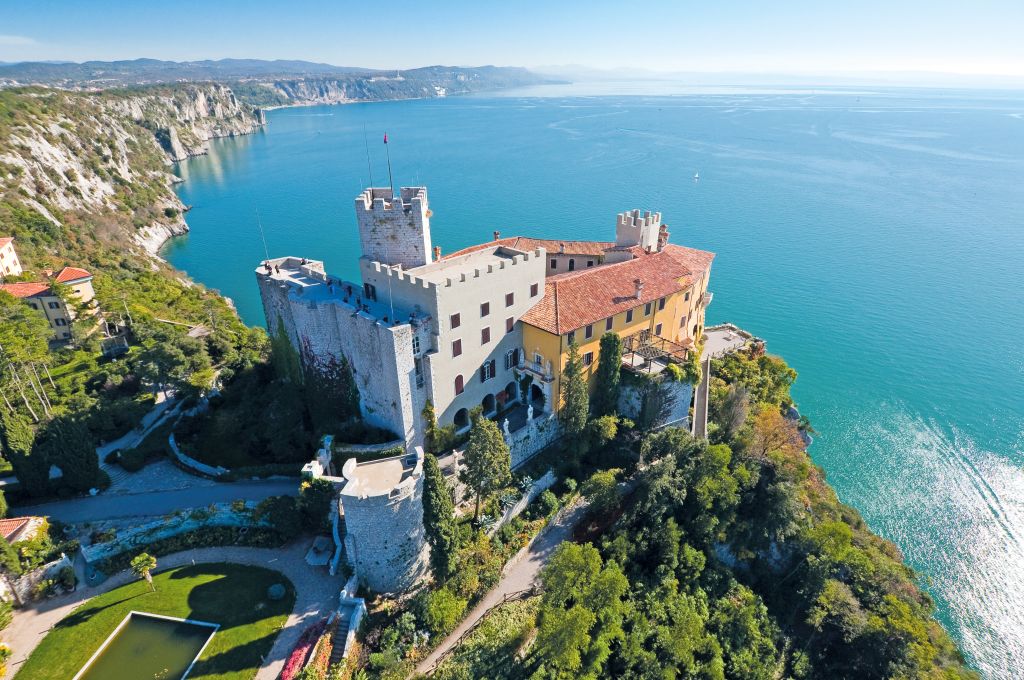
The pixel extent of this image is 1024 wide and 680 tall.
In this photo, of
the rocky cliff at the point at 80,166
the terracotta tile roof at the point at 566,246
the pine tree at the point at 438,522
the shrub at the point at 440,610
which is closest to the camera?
the shrub at the point at 440,610

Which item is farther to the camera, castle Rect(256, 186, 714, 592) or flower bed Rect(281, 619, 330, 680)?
castle Rect(256, 186, 714, 592)

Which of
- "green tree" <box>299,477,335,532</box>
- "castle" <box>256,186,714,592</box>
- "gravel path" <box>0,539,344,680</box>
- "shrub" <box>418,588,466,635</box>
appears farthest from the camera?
"green tree" <box>299,477,335,532</box>

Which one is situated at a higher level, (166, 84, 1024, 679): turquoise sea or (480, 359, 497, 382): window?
(480, 359, 497, 382): window

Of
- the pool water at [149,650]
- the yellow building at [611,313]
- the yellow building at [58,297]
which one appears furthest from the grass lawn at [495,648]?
the yellow building at [58,297]

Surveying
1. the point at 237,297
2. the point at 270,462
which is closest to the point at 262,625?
the point at 270,462

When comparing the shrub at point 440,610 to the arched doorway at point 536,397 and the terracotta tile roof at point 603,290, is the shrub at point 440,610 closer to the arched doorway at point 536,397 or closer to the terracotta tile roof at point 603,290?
the arched doorway at point 536,397

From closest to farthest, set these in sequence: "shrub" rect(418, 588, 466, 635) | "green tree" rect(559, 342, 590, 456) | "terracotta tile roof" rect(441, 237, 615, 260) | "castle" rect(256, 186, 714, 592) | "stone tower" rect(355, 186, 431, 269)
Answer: "shrub" rect(418, 588, 466, 635)
"castle" rect(256, 186, 714, 592)
"green tree" rect(559, 342, 590, 456)
"stone tower" rect(355, 186, 431, 269)
"terracotta tile roof" rect(441, 237, 615, 260)

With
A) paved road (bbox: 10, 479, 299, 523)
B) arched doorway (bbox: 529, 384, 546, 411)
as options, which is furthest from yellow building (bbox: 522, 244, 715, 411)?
paved road (bbox: 10, 479, 299, 523)

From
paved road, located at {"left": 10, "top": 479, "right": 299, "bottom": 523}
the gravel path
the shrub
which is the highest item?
paved road, located at {"left": 10, "top": 479, "right": 299, "bottom": 523}

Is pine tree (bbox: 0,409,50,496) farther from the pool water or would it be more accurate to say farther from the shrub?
the shrub
